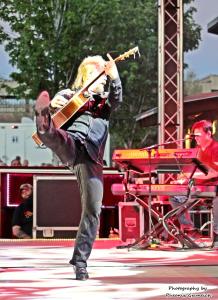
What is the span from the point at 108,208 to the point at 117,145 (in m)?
16.5

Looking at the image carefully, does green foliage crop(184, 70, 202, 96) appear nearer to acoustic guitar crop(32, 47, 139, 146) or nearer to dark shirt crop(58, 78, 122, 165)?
dark shirt crop(58, 78, 122, 165)

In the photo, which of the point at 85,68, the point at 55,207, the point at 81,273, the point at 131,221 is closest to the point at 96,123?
the point at 85,68

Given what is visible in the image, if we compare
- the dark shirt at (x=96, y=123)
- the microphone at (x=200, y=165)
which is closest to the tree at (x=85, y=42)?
the microphone at (x=200, y=165)

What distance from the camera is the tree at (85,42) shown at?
23.8m

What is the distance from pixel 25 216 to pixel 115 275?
506cm

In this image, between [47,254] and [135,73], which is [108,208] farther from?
[135,73]

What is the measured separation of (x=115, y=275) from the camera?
4309 mm

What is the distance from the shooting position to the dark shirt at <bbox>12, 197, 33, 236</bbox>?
362 inches

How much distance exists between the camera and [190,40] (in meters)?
23.5

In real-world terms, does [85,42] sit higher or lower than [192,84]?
higher

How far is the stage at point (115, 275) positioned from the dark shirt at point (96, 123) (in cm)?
77

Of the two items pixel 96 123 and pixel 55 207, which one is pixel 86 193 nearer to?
pixel 96 123

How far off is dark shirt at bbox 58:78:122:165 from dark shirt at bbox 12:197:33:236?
519 centimetres

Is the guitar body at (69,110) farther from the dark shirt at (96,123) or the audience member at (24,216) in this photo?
the audience member at (24,216)
